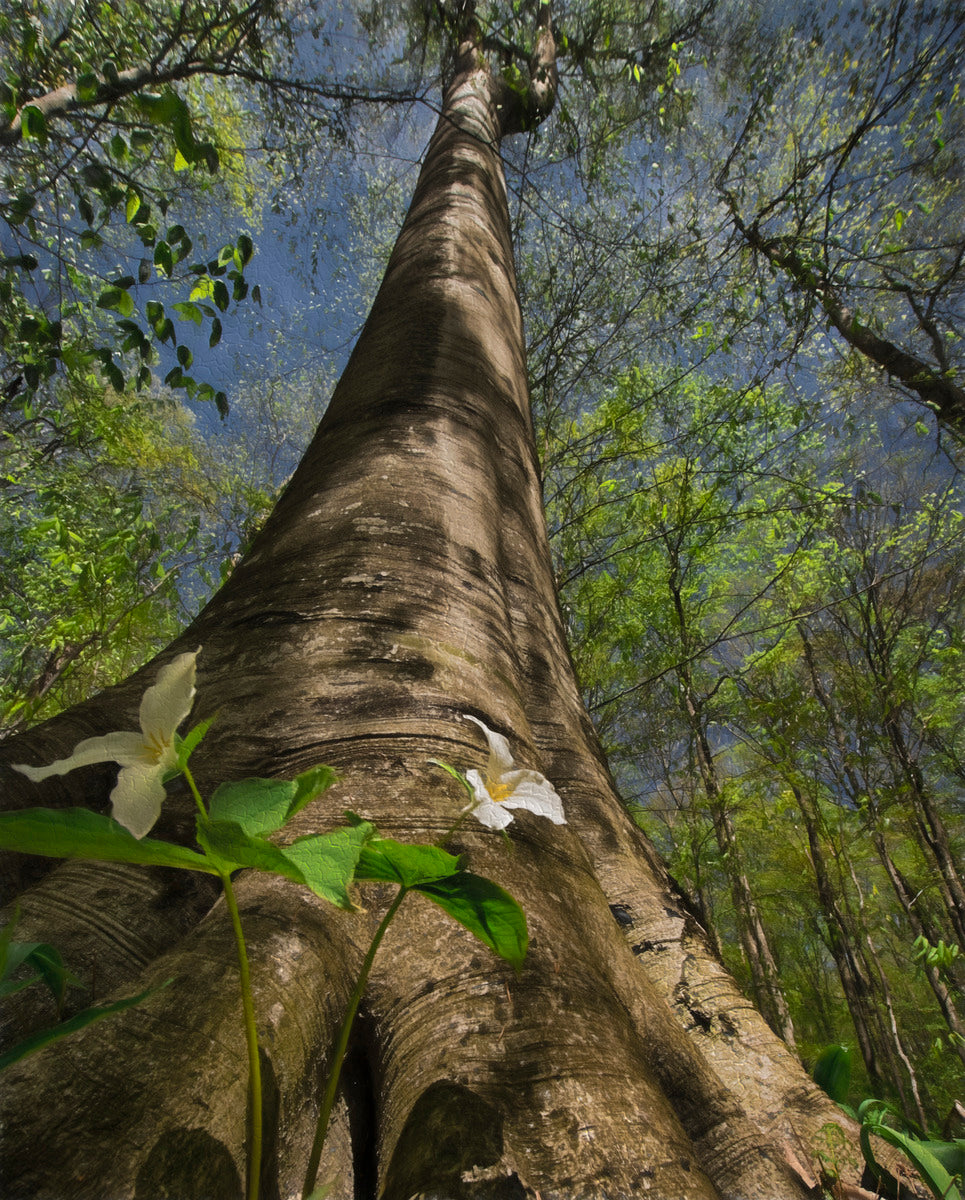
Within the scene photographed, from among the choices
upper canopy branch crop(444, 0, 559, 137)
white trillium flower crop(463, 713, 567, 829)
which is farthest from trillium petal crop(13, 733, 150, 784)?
upper canopy branch crop(444, 0, 559, 137)

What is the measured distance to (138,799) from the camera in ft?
1.00

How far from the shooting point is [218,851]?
267mm

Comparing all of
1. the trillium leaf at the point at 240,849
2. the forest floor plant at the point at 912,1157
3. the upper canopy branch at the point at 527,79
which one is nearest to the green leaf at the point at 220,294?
the trillium leaf at the point at 240,849

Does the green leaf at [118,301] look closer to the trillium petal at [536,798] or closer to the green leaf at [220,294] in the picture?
the green leaf at [220,294]

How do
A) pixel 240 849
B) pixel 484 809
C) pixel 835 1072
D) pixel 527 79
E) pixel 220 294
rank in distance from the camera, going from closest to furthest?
1. pixel 240 849
2. pixel 484 809
3. pixel 835 1072
4. pixel 220 294
5. pixel 527 79

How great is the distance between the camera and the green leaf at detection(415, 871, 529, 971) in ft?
1.07

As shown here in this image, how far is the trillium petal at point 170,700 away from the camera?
0.33 m

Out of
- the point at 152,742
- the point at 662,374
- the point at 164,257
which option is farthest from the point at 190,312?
the point at 662,374

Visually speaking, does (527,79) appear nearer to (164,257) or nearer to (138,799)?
(164,257)

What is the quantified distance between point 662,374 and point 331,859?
625 centimetres

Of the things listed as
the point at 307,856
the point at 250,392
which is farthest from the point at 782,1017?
the point at 250,392

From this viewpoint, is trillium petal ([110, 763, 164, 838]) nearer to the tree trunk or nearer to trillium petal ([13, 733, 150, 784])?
trillium petal ([13, 733, 150, 784])

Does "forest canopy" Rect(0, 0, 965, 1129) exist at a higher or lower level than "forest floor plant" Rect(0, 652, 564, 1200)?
higher

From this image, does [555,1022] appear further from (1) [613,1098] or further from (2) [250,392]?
(2) [250,392]
